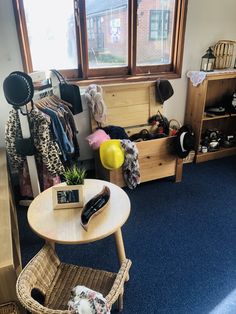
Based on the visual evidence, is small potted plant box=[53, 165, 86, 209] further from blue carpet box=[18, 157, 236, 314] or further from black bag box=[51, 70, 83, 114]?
black bag box=[51, 70, 83, 114]

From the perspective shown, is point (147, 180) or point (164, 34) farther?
point (164, 34)

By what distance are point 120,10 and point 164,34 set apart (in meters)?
0.57

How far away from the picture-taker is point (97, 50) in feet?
8.17

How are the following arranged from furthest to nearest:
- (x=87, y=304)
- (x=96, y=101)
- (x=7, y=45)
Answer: (x=96, y=101) < (x=7, y=45) < (x=87, y=304)

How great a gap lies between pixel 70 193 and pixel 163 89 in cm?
169

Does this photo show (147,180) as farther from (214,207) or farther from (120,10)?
(120,10)

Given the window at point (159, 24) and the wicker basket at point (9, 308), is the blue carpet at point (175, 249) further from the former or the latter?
the window at point (159, 24)

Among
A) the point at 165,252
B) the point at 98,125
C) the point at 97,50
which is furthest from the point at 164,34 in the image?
the point at 165,252

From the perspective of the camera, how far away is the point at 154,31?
264 centimetres

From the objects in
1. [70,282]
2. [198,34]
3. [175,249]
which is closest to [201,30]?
[198,34]

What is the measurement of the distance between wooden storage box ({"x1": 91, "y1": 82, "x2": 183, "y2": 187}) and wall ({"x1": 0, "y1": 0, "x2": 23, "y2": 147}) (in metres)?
0.81

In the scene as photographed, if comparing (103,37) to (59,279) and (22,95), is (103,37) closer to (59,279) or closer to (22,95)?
(22,95)

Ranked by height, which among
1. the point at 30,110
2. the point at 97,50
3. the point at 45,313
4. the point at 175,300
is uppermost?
the point at 97,50

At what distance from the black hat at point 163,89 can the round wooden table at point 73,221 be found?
1472 mm
